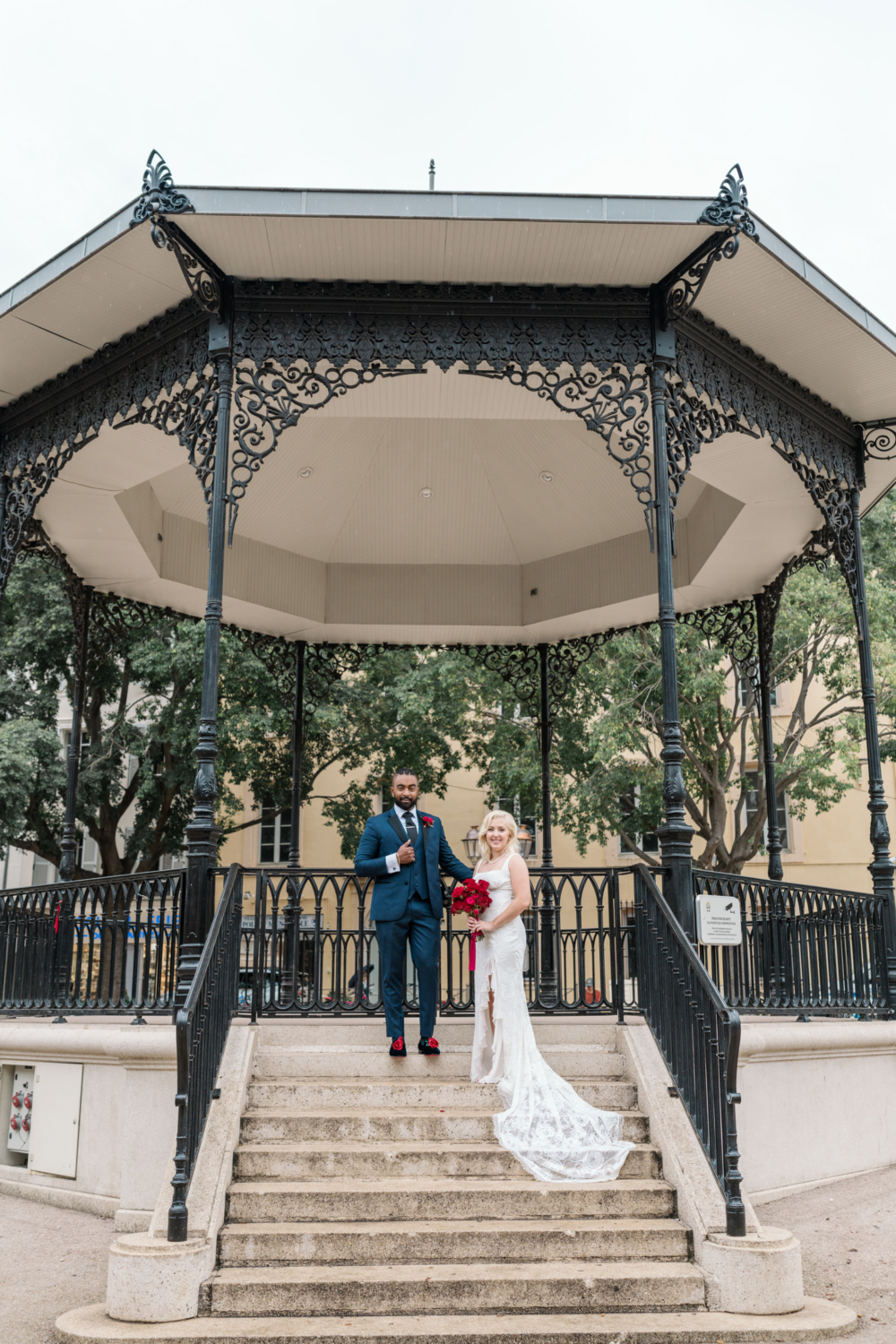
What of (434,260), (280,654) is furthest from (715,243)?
(280,654)

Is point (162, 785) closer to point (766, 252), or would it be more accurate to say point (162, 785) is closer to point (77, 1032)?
point (77, 1032)

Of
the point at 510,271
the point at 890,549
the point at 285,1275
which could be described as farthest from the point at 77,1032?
the point at 890,549

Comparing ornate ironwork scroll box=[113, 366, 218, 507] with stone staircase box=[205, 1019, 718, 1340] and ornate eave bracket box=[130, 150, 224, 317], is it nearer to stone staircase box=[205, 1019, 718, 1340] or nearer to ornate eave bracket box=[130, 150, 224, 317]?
ornate eave bracket box=[130, 150, 224, 317]

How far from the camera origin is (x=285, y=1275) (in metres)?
5.23

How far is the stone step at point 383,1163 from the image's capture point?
5992 mm

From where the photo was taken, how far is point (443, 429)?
1174cm

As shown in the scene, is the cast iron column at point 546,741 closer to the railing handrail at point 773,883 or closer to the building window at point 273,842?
the railing handrail at point 773,883

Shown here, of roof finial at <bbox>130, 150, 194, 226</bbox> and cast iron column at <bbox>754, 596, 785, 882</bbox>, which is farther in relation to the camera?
cast iron column at <bbox>754, 596, 785, 882</bbox>

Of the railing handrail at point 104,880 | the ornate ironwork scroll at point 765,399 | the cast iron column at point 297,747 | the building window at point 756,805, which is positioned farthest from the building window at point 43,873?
the ornate ironwork scroll at point 765,399

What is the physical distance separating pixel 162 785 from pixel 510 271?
17.0 m

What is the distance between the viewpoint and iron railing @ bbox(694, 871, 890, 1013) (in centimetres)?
814

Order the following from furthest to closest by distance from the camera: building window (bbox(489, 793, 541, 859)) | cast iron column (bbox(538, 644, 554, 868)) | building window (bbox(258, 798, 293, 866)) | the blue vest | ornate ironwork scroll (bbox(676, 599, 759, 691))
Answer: building window (bbox(258, 798, 293, 866)) → building window (bbox(489, 793, 541, 859)) → cast iron column (bbox(538, 644, 554, 868)) → ornate ironwork scroll (bbox(676, 599, 759, 691)) → the blue vest

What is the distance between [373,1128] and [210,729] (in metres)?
2.64

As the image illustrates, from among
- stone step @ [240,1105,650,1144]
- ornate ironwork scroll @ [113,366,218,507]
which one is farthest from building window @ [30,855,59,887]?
stone step @ [240,1105,650,1144]
